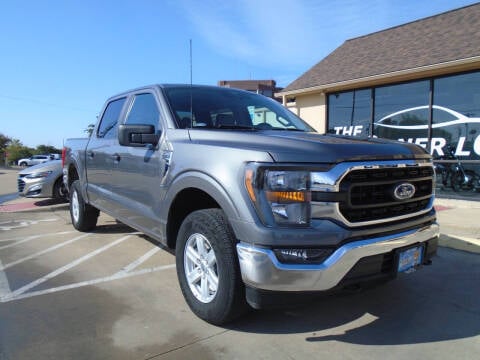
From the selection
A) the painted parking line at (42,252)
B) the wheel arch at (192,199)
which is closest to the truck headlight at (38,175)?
the painted parking line at (42,252)

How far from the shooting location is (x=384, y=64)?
10.5m

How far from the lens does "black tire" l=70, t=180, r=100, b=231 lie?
6.11m

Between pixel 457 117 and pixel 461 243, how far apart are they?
5.04m

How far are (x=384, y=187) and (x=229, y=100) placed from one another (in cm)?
198

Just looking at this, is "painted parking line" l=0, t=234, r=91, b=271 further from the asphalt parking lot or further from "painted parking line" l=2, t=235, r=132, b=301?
"painted parking line" l=2, t=235, r=132, b=301

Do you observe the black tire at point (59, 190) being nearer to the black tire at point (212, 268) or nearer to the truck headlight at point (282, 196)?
the black tire at point (212, 268)

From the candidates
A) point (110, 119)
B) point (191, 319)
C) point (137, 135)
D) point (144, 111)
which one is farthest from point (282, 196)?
point (110, 119)

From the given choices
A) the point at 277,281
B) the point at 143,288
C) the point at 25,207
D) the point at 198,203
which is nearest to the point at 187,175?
the point at 198,203

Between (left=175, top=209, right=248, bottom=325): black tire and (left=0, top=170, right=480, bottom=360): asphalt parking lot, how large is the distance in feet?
0.59

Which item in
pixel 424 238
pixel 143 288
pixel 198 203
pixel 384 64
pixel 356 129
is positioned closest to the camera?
pixel 424 238

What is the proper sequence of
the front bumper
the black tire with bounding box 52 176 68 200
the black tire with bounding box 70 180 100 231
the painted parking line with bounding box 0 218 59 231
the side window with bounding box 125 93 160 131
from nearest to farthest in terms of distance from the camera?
the front bumper < the side window with bounding box 125 93 160 131 < the black tire with bounding box 70 180 100 231 < the painted parking line with bounding box 0 218 59 231 < the black tire with bounding box 52 176 68 200

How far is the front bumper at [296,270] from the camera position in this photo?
249cm

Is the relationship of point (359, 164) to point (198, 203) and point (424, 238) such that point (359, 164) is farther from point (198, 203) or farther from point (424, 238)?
point (198, 203)

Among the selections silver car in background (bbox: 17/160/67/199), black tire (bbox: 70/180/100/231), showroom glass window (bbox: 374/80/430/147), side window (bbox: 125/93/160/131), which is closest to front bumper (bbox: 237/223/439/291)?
side window (bbox: 125/93/160/131)
